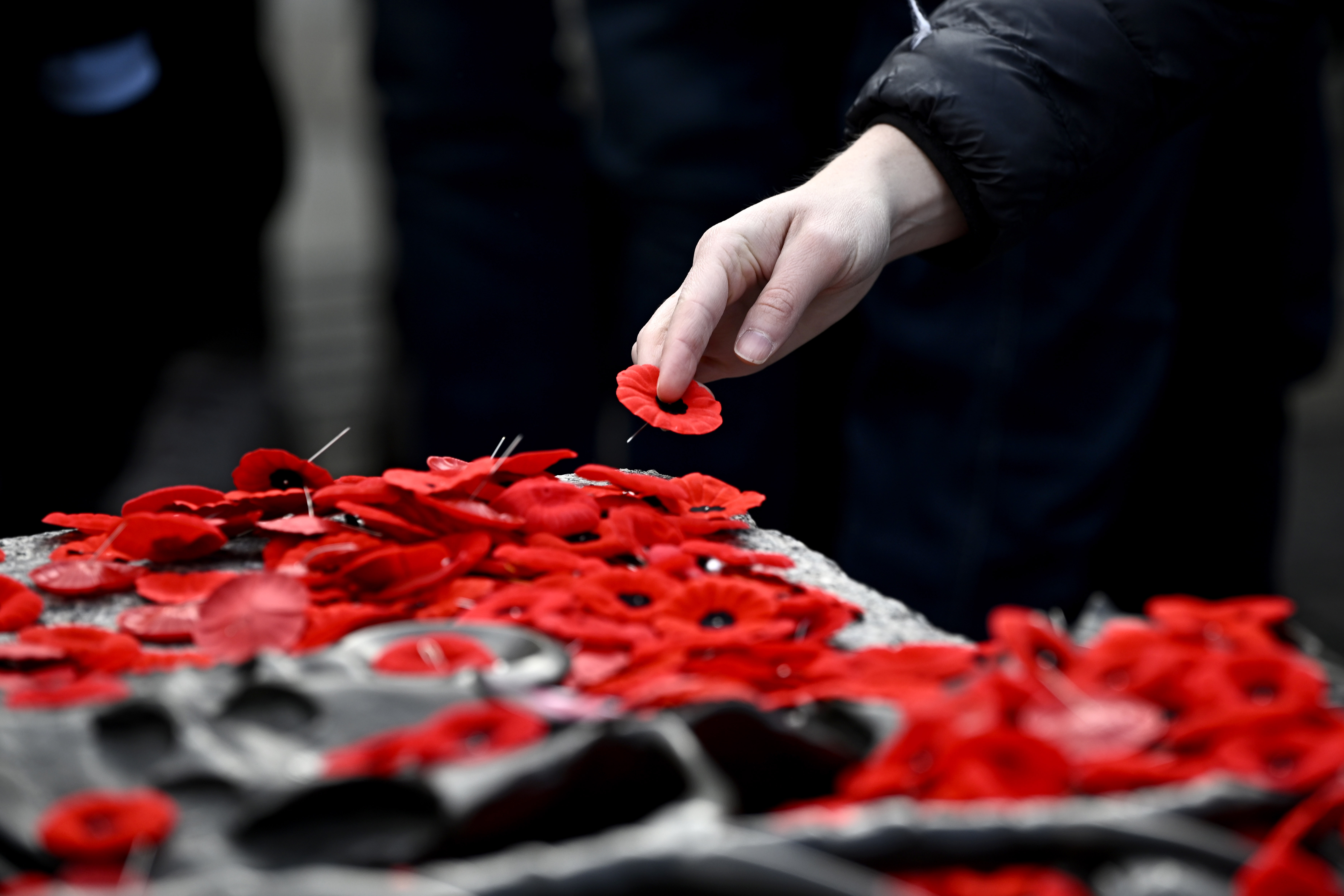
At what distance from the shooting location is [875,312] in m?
1.42

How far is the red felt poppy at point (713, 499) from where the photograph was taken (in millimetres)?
879

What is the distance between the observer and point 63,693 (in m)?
0.59

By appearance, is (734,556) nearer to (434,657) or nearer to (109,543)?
(434,657)

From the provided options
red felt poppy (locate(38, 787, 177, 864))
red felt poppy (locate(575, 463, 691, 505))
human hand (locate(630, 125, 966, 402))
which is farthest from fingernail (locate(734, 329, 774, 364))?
red felt poppy (locate(38, 787, 177, 864))

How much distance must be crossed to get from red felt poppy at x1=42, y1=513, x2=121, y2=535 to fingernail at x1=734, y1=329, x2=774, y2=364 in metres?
0.44

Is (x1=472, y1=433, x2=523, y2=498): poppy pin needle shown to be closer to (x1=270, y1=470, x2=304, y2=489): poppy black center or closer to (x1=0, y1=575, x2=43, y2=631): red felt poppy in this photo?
(x1=270, y1=470, x2=304, y2=489): poppy black center

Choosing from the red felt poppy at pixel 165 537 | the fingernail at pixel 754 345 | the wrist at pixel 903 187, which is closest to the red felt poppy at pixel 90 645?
the red felt poppy at pixel 165 537

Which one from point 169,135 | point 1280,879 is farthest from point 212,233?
point 1280,879

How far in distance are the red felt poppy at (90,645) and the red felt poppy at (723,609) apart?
282 mm

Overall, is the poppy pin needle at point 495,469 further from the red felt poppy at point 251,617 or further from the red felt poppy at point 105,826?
the red felt poppy at point 105,826

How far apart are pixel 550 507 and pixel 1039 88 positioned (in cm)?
54

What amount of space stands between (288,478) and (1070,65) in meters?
0.70

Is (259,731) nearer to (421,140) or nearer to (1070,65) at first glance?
(1070,65)

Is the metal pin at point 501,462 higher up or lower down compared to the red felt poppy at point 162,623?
higher up
